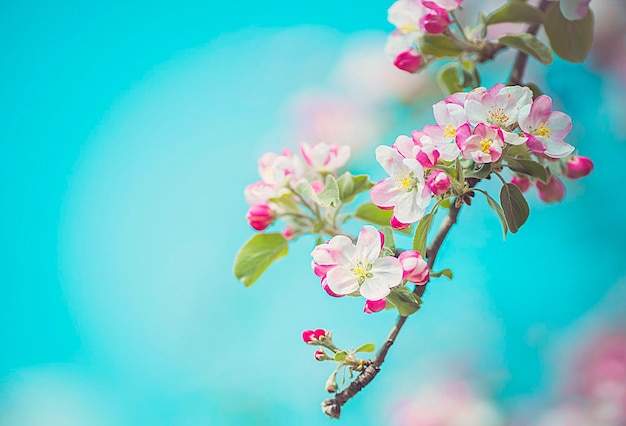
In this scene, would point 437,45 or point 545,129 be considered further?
point 437,45

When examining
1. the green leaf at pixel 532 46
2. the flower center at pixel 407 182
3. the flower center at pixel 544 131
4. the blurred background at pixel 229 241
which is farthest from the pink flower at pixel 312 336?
the blurred background at pixel 229 241

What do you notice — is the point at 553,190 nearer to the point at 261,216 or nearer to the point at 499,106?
the point at 499,106

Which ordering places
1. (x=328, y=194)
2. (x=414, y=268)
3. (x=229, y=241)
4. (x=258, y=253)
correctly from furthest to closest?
(x=229, y=241) → (x=258, y=253) → (x=328, y=194) → (x=414, y=268)

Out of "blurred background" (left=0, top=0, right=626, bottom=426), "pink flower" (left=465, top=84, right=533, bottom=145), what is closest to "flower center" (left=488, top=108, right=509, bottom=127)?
"pink flower" (left=465, top=84, right=533, bottom=145)

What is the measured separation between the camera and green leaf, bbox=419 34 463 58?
2.32ft

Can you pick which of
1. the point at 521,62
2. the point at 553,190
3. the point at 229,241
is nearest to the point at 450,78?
the point at 521,62

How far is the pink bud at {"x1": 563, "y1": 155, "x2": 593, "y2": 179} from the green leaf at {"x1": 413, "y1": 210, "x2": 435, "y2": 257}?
0.20 metres

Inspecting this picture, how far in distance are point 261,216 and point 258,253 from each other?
0.05 m

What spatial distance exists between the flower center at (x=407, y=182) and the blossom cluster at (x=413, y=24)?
21 cm

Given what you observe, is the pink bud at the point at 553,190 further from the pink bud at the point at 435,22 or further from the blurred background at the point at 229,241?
the blurred background at the point at 229,241

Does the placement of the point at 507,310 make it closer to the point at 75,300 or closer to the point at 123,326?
the point at 123,326

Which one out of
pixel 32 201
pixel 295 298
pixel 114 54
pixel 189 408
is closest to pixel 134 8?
pixel 114 54

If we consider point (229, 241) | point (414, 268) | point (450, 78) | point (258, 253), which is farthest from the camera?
point (229, 241)

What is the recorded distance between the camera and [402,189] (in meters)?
0.57
